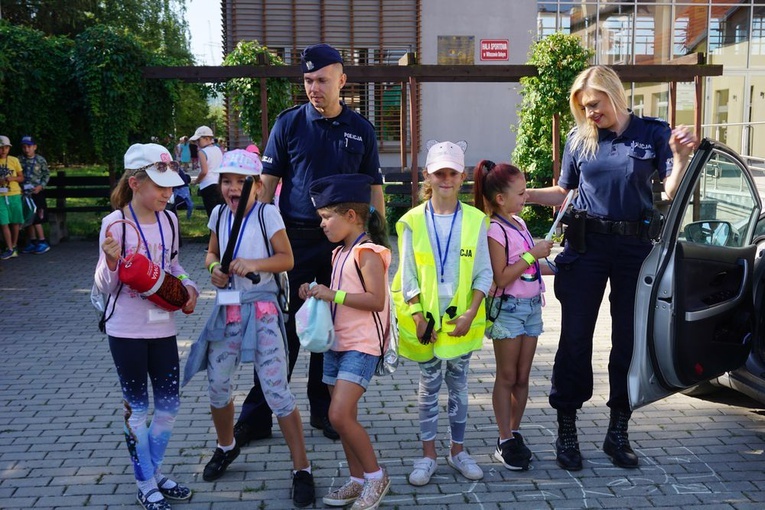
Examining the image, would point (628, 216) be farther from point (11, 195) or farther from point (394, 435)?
point (11, 195)

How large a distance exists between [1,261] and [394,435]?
891 cm

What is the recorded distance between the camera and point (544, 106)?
12.3m

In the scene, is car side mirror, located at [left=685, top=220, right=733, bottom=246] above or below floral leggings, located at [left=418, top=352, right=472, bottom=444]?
above

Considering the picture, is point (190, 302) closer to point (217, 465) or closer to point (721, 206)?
point (217, 465)

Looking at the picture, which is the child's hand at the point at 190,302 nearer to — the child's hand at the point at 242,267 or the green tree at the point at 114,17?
the child's hand at the point at 242,267

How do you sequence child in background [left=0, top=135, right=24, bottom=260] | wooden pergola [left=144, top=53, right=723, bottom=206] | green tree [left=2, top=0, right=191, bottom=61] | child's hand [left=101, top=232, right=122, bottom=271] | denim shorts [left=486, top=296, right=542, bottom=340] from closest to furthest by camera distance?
child's hand [left=101, top=232, right=122, bottom=271], denim shorts [left=486, top=296, right=542, bottom=340], child in background [left=0, top=135, right=24, bottom=260], wooden pergola [left=144, top=53, right=723, bottom=206], green tree [left=2, top=0, right=191, bottom=61]

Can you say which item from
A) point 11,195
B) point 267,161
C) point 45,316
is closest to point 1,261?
point 11,195

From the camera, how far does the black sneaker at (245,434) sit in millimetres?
4527

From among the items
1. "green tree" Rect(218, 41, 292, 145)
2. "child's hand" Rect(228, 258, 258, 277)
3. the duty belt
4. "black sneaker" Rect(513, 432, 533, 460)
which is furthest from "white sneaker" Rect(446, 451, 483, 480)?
"green tree" Rect(218, 41, 292, 145)

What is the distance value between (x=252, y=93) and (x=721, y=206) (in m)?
8.96

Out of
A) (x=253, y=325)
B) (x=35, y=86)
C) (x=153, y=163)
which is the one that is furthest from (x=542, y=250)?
(x=35, y=86)

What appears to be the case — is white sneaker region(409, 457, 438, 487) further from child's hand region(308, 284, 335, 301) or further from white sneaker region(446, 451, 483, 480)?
child's hand region(308, 284, 335, 301)

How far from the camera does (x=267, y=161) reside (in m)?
4.51

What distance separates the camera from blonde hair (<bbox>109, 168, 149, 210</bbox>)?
373 centimetres
